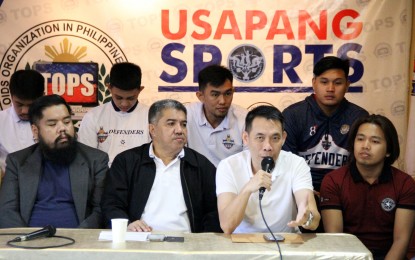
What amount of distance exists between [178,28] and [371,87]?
170 cm

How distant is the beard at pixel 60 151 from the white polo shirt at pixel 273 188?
99 cm

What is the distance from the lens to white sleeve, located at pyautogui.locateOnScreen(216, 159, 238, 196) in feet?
10.1

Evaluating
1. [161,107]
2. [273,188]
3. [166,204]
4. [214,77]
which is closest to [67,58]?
[214,77]

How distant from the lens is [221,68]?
4371 millimetres

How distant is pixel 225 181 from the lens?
3082mm

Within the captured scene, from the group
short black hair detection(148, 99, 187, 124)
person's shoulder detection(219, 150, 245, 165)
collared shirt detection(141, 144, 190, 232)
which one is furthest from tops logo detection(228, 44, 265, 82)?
person's shoulder detection(219, 150, 245, 165)

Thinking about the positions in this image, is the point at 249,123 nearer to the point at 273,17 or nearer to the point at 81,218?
the point at 81,218

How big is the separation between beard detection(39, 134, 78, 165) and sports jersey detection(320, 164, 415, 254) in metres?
1.53

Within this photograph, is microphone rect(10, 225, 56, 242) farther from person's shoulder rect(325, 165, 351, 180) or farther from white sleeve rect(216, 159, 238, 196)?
person's shoulder rect(325, 165, 351, 180)

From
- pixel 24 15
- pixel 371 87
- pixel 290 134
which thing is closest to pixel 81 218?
pixel 290 134

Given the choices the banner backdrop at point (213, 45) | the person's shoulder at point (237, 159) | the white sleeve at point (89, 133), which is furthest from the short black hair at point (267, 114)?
the banner backdrop at point (213, 45)

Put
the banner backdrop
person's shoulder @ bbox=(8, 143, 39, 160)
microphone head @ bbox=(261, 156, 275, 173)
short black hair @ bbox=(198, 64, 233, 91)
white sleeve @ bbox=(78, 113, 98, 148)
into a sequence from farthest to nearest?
the banner backdrop < white sleeve @ bbox=(78, 113, 98, 148) < short black hair @ bbox=(198, 64, 233, 91) < person's shoulder @ bbox=(8, 143, 39, 160) < microphone head @ bbox=(261, 156, 275, 173)

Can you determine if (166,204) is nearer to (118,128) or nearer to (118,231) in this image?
(118,231)

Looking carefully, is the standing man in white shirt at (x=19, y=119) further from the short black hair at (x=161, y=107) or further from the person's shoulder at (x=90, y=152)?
the short black hair at (x=161, y=107)
